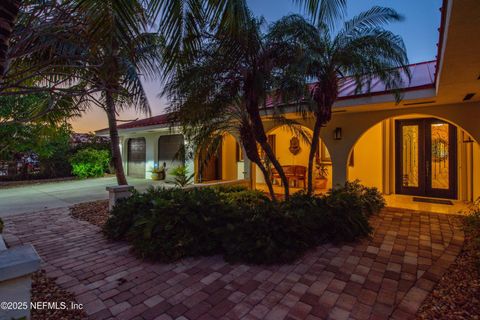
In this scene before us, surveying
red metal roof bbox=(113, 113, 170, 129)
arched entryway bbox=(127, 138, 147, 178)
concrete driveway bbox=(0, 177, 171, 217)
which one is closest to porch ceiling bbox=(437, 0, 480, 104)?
concrete driveway bbox=(0, 177, 171, 217)

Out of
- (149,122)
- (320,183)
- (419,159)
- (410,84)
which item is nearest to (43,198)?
(149,122)

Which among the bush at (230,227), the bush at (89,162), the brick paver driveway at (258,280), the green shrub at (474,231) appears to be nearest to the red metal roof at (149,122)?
the bush at (89,162)

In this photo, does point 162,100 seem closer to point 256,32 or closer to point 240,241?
point 256,32

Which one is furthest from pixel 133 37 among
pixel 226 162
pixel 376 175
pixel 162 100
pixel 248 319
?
pixel 226 162

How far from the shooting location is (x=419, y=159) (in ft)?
31.4

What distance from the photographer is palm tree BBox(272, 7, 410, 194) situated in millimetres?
5430

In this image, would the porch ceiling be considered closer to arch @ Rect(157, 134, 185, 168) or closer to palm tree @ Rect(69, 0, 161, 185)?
palm tree @ Rect(69, 0, 161, 185)

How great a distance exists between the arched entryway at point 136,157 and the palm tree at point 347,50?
43.6ft

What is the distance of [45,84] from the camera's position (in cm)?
643

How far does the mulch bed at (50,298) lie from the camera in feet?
9.21

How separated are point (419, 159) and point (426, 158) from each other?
22 centimetres

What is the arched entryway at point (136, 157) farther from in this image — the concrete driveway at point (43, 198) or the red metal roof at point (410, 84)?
the red metal roof at point (410, 84)

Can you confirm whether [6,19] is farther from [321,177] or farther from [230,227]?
[321,177]

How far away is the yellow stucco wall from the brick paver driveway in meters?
5.01
